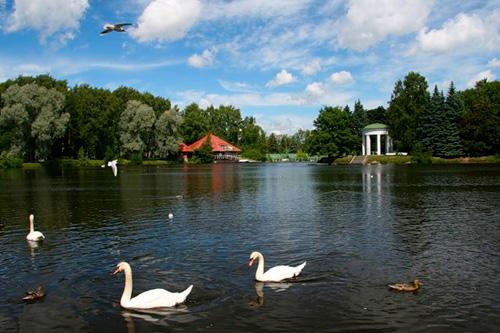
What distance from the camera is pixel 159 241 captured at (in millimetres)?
18109

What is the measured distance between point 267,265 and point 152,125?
99.5 metres

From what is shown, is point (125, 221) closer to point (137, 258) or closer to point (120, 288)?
point (137, 258)

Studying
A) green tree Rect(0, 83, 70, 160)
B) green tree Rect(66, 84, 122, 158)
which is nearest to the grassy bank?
green tree Rect(66, 84, 122, 158)

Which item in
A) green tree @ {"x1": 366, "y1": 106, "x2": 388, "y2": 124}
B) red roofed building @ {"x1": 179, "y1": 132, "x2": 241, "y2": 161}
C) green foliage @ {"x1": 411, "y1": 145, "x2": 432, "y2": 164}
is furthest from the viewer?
green tree @ {"x1": 366, "y1": 106, "x2": 388, "y2": 124}

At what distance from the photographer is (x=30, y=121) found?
87.4m

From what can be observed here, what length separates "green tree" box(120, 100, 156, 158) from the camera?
349 ft

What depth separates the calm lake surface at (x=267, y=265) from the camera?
32.2 ft

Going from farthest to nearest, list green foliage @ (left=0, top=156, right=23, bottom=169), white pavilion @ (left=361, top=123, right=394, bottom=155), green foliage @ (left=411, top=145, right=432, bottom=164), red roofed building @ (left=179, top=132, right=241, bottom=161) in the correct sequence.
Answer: red roofed building @ (left=179, top=132, right=241, bottom=161), white pavilion @ (left=361, top=123, right=394, bottom=155), green foliage @ (left=411, top=145, right=432, bottom=164), green foliage @ (left=0, top=156, right=23, bottom=169)

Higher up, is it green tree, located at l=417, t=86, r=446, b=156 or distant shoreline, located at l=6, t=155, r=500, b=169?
green tree, located at l=417, t=86, r=446, b=156

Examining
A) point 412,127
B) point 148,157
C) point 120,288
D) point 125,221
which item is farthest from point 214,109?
point 120,288

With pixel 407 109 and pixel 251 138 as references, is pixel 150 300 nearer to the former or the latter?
pixel 407 109

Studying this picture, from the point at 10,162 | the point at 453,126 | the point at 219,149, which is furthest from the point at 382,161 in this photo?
the point at 10,162

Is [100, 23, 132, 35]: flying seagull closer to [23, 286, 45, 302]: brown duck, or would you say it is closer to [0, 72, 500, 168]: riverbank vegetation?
[23, 286, 45, 302]: brown duck

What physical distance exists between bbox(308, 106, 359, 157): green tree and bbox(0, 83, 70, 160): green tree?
61.1 m
